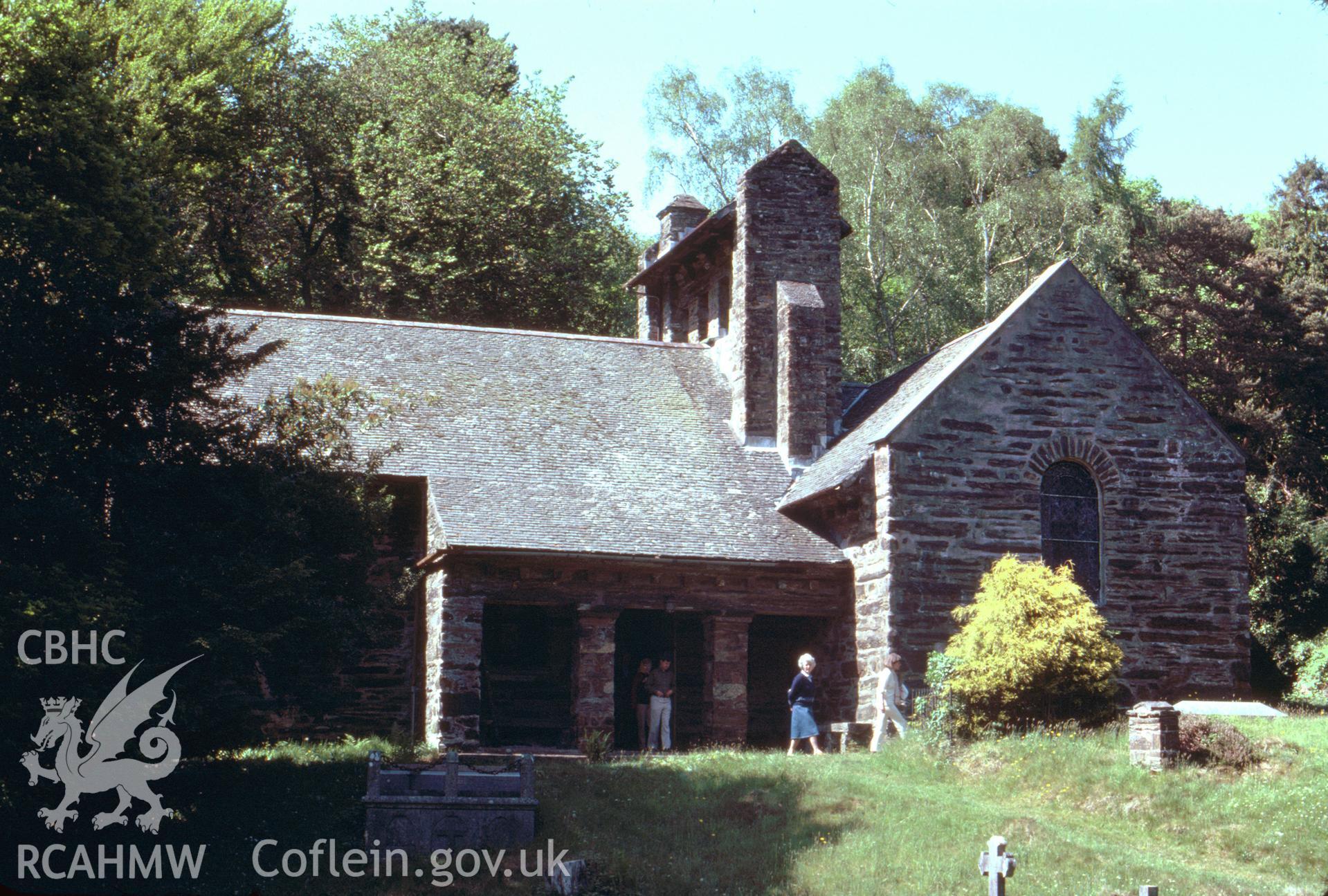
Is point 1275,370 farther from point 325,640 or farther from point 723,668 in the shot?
point 325,640

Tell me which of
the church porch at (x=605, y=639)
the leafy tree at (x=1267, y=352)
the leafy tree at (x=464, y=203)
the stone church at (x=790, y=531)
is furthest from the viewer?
the leafy tree at (x=464, y=203)

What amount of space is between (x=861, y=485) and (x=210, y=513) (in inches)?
408

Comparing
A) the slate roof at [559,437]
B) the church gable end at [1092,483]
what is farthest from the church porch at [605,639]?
the church gable end at [1092,483]

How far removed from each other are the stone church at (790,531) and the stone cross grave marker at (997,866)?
31.2ft

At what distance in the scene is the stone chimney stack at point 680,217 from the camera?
36.1m

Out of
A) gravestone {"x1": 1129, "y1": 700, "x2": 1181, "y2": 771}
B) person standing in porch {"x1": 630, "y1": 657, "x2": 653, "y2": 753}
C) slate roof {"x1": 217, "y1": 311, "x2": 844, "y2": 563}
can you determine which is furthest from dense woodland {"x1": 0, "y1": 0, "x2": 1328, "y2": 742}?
gravestone {"x1": 1129, "y1": 700, "x2": 1181, "y2": 771}

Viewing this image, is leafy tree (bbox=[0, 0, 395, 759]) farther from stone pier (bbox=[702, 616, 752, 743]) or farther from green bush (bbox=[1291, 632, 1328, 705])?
green bush (bbox=[1291, 632, 1328, 705])

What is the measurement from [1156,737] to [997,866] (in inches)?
216

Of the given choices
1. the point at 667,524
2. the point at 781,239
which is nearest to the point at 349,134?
the point at 781,239

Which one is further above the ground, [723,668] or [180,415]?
[180,415]

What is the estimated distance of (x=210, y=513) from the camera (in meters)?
18.6

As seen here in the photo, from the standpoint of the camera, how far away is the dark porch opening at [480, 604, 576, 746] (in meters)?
25.7

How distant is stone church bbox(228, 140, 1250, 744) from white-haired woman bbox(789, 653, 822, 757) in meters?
1.24

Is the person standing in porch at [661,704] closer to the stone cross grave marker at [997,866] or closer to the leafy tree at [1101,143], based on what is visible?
the stone cross grave marker at [997,866]
